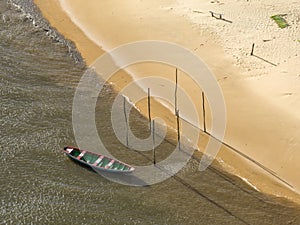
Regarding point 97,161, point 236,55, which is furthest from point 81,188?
point 236,55

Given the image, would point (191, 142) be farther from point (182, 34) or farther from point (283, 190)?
point (182, 34)

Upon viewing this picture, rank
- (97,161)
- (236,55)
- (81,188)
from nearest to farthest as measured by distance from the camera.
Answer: (81,188)
(97,161)
(236,55)

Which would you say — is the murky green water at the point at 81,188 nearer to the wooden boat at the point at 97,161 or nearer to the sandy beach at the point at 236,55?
the wooden boat at the point at 97,161

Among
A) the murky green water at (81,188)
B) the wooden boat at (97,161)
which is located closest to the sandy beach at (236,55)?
the murky green water at (81,188)

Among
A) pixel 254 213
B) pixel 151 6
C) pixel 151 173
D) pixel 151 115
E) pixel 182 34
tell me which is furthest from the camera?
pixel 151 6

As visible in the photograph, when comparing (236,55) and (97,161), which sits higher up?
(236,55)

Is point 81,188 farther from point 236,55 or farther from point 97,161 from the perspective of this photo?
point 236,55

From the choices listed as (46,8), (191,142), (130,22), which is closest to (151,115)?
(191,142)
